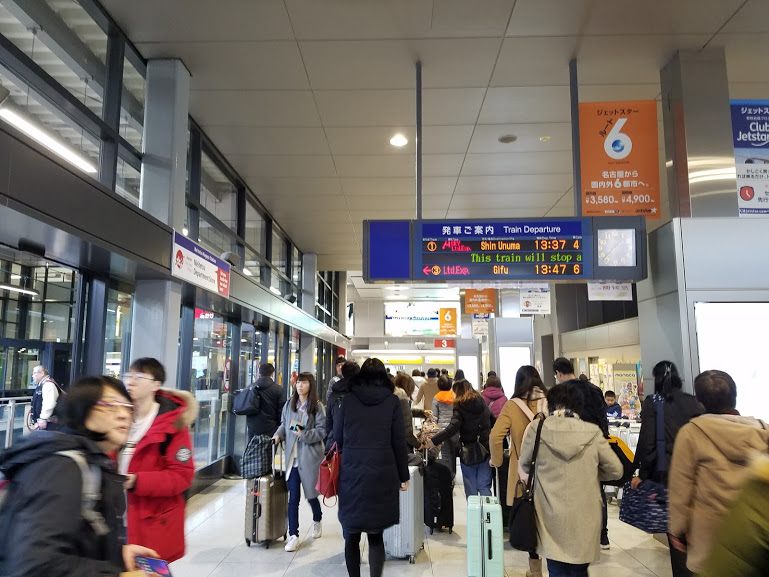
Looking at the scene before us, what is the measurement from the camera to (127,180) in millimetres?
4879

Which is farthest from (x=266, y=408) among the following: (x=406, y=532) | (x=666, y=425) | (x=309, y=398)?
(x=666, y=425)

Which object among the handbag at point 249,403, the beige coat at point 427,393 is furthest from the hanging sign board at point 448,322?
the handbag at point 249,403

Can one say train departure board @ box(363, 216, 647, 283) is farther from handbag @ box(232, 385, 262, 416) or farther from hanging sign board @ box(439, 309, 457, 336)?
hanging sign board @ box(439, 309, 457, 336)

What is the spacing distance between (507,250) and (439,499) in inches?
95.9

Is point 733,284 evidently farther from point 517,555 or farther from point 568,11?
point 517,555

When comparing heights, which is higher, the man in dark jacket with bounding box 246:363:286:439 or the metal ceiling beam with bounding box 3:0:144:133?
the metal ceiling beam with bounding box 3:0:144:133

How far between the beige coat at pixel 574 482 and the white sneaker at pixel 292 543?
250cm

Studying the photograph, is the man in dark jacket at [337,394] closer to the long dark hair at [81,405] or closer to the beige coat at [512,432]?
the beige coat at [512,432]

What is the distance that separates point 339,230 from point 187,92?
5.92 meters

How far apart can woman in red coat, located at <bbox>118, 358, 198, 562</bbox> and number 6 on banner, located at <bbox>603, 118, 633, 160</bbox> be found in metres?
4.25

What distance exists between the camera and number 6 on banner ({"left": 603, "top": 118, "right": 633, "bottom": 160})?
5102 millimetres

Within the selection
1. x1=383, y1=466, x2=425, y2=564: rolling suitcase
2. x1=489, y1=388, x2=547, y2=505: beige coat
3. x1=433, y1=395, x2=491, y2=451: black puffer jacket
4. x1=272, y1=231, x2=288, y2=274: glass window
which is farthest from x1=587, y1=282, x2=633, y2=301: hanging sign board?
x1=272, y1=231, x2=288, y2=274: glass window

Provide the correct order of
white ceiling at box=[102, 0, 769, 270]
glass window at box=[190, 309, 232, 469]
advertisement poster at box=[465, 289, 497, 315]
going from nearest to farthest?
white ceiling at box=[102, 0, 769, 270] → glass window at box=[190, 309, 232, 469] → advertisement poster at box=[465, 289, 497, 315]

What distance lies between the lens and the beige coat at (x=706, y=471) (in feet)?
7.63
